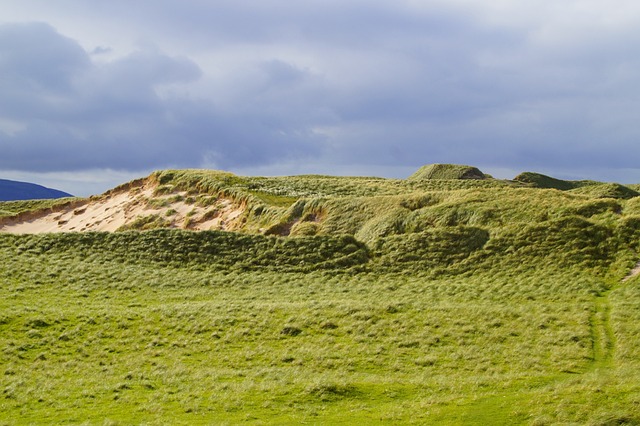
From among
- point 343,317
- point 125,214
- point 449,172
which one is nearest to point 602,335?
point 343,317

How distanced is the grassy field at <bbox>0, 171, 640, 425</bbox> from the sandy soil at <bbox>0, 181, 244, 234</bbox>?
158 inches

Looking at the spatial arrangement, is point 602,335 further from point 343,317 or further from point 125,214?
point 125,214

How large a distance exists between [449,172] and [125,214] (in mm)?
52872

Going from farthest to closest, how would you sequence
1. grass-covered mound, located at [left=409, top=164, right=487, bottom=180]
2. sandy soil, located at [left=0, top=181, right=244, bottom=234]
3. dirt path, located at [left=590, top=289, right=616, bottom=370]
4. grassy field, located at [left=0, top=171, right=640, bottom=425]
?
grass-covered mound, located at [left=409, top=164, right=487, bottom=180]
sandy soil, located at [left=0, top=181, right=244, bottom=234]
dirt path, located at [left=590, top=289, right=616, bottom=370]
grassy field, located at [left=0, top=171, right=640, bottom=425]

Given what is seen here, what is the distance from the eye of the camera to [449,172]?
10169cm

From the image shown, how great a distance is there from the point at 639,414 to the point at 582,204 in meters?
33.5

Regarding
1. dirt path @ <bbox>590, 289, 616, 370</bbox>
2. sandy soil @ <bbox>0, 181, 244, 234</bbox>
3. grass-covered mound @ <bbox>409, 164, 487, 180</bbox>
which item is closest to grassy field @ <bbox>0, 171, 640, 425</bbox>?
dirt path @ <bbox>590, 289, 616, 370</bbox>

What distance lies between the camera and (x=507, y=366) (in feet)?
91.2

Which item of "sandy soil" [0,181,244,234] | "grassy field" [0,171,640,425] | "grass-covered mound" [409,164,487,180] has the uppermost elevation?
"grass-covered mound" [409,164,487,180]

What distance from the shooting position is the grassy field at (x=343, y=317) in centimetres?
2303

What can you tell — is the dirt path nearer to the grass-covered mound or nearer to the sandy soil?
the sandy soil

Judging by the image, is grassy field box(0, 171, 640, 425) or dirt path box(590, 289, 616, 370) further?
dirt path box(590, 289, 616, 370)

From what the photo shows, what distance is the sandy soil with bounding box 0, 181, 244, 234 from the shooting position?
201ft

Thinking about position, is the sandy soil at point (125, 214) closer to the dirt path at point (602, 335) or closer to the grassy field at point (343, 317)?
the grassy field at point (343, 317)
